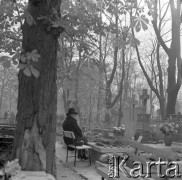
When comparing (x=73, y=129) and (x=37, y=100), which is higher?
(x=37, y=100)

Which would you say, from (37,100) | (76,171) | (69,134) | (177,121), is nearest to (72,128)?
(69,134)

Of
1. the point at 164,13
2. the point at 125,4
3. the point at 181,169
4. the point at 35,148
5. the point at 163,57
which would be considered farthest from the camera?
the point at 163,57

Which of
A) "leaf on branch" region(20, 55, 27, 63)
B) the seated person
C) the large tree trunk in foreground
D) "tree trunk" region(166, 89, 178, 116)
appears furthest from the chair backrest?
"tree trunk" region(166, 89, 178, 116)

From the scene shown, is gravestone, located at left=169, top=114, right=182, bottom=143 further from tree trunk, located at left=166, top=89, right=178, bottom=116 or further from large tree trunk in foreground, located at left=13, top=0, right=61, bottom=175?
large tree trunk in foreground, located at left=13, top=0, right=61, bottom=175

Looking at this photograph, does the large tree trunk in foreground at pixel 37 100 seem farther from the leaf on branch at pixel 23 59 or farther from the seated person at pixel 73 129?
the seated person at pixel 73 129

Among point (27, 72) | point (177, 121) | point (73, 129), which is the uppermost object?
point (27, 72)

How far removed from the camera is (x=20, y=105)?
5.04 m

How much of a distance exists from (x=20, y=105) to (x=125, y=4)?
118 inches

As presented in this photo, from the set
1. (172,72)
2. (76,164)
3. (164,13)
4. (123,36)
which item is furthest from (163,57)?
(123,36)

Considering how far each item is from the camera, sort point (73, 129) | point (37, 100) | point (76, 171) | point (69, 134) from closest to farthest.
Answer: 1. point (37, 100)
2. point (76, 171)
3. point (69, 134)
4. point (73, 129)

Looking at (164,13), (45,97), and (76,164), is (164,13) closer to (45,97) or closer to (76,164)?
(76,164)

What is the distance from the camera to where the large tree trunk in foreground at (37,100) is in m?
4.91

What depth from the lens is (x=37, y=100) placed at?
4.98 metres

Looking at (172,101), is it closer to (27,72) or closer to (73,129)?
(73,129)
